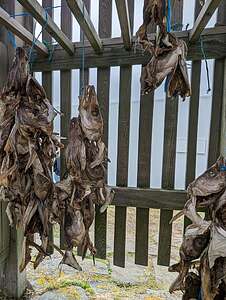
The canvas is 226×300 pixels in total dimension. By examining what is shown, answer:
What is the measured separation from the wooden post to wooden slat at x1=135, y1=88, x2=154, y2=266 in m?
0.84

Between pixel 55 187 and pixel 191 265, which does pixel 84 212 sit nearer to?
pixel 55 187

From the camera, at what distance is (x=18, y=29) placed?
1285 mm

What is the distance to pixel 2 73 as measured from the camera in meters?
1.58

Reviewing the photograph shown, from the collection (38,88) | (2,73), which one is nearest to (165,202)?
(38,88)

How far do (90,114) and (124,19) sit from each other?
46 cm

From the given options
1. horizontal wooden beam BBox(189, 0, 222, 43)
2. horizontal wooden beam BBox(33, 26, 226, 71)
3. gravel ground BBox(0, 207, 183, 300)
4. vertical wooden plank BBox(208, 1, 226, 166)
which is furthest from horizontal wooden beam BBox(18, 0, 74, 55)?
gravel ground BBox(0, 207, 183, 300)

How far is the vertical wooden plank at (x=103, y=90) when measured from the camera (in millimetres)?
1581

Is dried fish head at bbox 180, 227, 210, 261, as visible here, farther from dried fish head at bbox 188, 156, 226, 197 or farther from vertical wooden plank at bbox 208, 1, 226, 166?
vertical wooden plank at bbox 208, 1, 226, 166

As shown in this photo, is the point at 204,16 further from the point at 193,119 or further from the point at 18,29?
the point at 18,29

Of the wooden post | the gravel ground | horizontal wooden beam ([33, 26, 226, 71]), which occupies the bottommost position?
the gravel ground

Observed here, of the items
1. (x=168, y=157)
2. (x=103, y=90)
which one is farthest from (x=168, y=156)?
(x=103, y=90)

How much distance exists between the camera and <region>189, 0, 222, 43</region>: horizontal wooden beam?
38.9 inches

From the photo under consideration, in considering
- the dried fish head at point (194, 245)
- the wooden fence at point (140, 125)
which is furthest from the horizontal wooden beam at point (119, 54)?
the dried fish head at point (194, 245)

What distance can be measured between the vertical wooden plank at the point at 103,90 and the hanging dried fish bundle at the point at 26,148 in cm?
58
